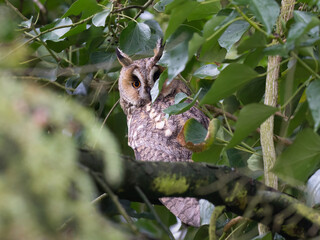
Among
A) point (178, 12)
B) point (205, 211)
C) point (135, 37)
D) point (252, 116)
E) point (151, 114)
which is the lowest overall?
point (151, 114)

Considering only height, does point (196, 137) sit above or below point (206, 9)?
below

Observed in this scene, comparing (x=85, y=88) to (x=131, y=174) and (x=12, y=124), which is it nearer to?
(x=131, y=174)

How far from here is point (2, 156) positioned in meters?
0.65

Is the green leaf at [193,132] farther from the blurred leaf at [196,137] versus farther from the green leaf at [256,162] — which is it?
the green leaf at [256,162]

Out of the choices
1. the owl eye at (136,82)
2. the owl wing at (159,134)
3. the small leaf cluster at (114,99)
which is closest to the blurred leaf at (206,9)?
the small leaf cluster at (114,99)

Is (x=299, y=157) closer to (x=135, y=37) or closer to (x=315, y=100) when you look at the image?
(x=315, y=100)

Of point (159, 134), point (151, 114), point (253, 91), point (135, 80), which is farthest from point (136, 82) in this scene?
point (253, 91)

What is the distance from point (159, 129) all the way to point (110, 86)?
1.11 ft

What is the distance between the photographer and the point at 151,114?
2.76 metres

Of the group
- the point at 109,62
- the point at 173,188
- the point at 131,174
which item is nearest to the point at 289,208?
the point at 173,188

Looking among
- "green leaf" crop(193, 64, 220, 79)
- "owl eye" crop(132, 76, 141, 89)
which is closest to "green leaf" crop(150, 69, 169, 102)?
"green leaf" crop(193, 64, 220, 79)

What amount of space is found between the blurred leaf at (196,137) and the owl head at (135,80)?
1.26 meters

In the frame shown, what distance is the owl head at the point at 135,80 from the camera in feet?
9.12

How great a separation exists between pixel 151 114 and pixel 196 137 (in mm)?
1264
